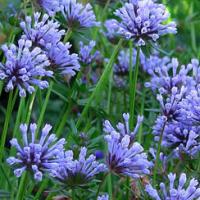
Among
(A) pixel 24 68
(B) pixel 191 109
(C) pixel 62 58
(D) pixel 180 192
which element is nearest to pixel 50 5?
(C) pixel 62 58

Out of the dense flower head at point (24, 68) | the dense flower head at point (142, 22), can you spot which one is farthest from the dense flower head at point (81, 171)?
the dense flower head at point (142, 22)

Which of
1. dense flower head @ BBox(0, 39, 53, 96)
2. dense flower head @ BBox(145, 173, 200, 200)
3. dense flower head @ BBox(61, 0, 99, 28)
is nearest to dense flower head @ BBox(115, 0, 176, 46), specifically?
dense flower head @ BBox(61, 0, 99, 28)

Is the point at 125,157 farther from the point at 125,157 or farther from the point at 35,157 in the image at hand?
the point at 35,157

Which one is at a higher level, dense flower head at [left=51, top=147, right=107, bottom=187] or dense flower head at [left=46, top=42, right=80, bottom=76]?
dense flower head at [left=46, top=42, right=80, bottom=76]

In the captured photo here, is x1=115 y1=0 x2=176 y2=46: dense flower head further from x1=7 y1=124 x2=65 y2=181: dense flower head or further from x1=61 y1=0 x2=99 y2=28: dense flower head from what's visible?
x1=7 y1=124 x2=65 y2=181: dense flower head

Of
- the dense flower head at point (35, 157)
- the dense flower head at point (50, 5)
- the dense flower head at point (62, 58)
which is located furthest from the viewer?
the dense flower head at point (50, 5)

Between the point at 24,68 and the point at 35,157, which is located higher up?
the point at 24,68

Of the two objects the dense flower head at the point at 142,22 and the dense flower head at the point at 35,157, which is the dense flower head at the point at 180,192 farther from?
the dense flower head at the point at 142,22
